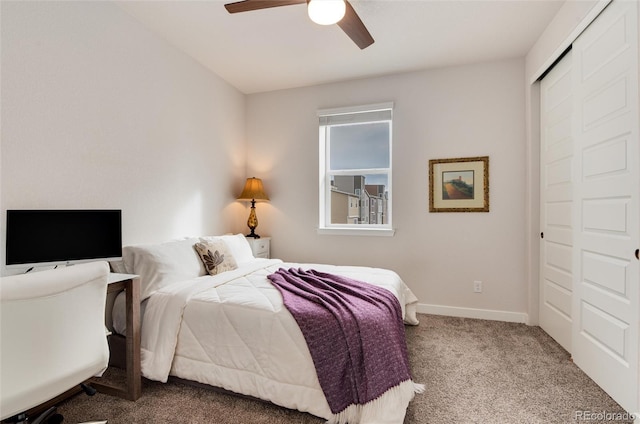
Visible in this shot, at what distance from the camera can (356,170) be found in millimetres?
3729

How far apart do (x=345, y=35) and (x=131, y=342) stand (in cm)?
284

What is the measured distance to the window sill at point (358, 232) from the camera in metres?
3.46

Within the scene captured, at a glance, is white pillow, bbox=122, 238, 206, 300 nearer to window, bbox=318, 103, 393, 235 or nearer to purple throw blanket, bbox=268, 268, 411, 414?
purple throw blanket, bbox=268, 268, 411, 414

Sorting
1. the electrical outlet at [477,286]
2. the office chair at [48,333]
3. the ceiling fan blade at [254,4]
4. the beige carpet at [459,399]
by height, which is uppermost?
the ceiling fan blade at [254,4]

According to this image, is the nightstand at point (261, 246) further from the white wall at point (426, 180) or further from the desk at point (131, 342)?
the desk at point (131, 342)

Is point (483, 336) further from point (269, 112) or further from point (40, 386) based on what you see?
point (269, 112)

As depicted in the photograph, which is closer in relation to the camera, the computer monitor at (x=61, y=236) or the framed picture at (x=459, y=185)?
the computer monitor at (x=61, y=236)

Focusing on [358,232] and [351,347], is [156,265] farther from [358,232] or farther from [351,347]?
[358,232]

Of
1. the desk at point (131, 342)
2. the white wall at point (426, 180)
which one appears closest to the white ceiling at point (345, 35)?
the white wall at point (426, 180)

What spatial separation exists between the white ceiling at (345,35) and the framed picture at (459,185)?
1.06 metres

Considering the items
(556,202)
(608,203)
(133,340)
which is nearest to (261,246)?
(133,340)

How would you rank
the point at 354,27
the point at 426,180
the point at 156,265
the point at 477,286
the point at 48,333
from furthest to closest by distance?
the point at 426,180, the point at 477,286, the point at 156,265, the point at 354,27, the point at 48,333

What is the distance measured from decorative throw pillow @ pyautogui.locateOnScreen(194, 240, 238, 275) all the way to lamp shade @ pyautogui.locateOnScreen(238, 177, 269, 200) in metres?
1.09

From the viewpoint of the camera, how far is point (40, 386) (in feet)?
3.63
